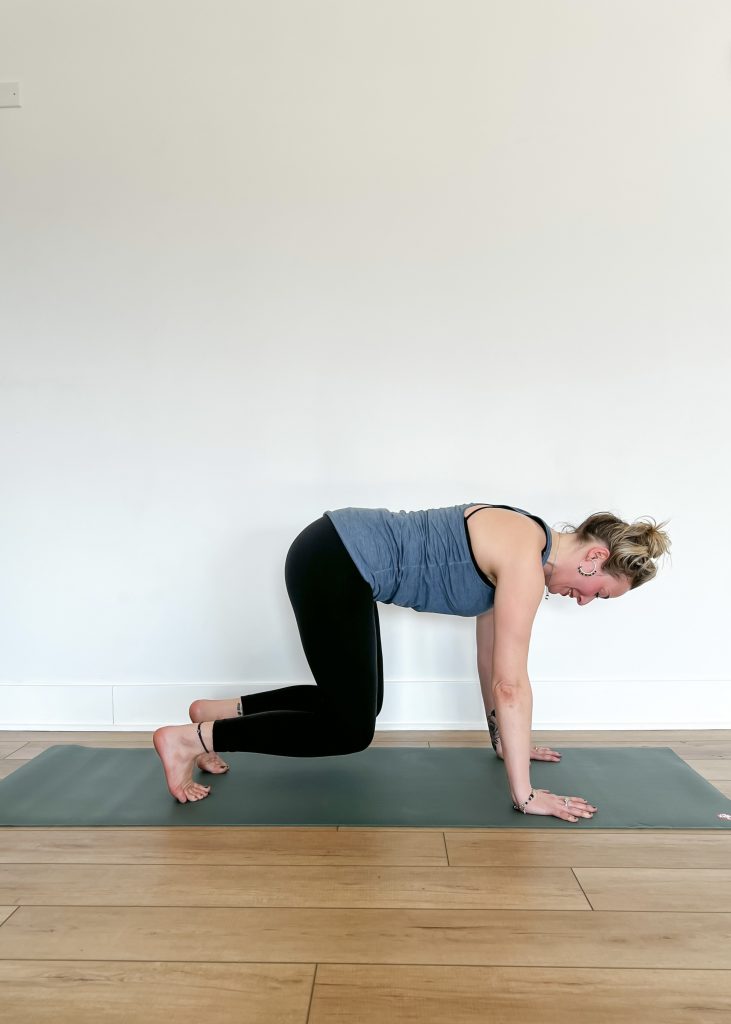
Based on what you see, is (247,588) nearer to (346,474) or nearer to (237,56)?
(346,474)

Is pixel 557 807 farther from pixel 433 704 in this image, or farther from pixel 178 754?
pixel 178 754

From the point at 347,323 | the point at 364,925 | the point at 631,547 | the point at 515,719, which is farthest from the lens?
the point at 347,323

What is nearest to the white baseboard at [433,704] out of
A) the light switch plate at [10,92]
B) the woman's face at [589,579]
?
the woman's face at [589,579]

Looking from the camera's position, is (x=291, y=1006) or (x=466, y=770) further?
(x=466, y=770)

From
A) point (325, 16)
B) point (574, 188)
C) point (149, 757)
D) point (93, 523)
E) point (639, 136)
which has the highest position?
point (325, 16)

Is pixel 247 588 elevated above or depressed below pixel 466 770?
above

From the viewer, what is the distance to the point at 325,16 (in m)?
2.82

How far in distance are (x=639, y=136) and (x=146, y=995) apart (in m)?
2.99

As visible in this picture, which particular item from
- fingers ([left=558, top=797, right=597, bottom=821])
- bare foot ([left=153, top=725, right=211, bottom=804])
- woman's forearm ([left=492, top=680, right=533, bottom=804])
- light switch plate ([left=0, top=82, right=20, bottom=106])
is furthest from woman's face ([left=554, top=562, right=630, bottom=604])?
light switch plate ([left=0, top=82, right=20, bottom=106])

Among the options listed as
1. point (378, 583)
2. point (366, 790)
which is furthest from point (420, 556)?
point (366, 790)

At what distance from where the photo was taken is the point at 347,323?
286 centimetres

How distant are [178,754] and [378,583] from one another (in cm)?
73

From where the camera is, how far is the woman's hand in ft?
6.59

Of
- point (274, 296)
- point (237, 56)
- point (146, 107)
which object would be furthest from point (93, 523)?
point (237, 56)
